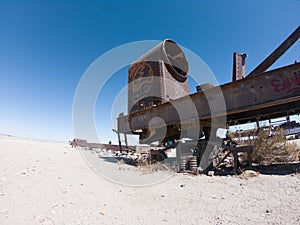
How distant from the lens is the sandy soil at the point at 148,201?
2193 mm

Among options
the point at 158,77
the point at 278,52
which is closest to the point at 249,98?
the point at 278,52

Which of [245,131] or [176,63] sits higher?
[176,63]

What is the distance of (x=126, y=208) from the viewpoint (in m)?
2.63

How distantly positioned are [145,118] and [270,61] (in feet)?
16.5

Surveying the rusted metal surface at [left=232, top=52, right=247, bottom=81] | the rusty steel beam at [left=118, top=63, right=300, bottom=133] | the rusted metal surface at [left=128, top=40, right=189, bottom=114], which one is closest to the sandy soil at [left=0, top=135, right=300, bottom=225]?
the rusty steel beam at [left=118, top=63, right=300, bottom=133]

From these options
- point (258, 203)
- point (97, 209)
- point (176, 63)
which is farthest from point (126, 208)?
point (176, 63)

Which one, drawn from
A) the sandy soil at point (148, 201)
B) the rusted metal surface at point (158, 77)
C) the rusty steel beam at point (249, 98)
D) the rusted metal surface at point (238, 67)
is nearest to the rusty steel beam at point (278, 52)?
the rusted metal surface at point (238, 67)

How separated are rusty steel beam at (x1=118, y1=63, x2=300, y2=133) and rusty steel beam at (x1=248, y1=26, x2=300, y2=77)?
725mm

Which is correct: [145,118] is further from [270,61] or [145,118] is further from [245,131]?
[270,61]

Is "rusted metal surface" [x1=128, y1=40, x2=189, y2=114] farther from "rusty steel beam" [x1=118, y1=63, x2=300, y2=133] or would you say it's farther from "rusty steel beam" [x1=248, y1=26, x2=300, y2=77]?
"rusty steel beam" [x1=248, y1=26, x2=300, y2=77]

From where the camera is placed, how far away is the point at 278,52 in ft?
16.7

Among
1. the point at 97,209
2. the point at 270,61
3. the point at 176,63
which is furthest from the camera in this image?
the point at 176,63

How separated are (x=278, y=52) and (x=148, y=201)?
558 cm

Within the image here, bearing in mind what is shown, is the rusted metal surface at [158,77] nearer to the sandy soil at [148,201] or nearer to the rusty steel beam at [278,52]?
the rusty steel beam at [278,52]
